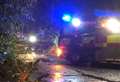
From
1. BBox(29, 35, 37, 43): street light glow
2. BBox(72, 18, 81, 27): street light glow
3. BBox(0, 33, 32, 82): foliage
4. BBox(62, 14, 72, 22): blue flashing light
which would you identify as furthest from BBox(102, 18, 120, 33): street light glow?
BBox(29, 35, 37, 43): street light glow

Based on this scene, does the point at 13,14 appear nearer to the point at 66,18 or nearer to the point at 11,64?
the point at 11,64

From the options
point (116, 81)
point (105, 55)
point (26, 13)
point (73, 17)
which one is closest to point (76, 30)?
point (73, 17)

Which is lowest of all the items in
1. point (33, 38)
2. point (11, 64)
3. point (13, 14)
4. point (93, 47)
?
point (11, 64)

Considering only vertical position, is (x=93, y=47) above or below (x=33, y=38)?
below

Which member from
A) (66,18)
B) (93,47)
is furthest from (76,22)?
(93,47)

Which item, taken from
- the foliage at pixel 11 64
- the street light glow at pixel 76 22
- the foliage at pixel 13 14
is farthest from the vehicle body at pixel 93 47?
the foliage at pixel 13 14

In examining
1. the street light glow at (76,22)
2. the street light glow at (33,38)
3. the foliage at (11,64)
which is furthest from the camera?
the street light glow at (33,38)

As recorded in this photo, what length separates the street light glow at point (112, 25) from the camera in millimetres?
13921

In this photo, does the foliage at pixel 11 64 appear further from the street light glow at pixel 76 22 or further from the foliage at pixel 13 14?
the street light glow at pixel 76 22

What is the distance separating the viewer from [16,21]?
8531 millimetres

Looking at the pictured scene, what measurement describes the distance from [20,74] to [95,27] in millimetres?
7199

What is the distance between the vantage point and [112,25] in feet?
46.4

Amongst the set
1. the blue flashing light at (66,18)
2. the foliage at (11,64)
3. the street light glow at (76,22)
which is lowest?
the foliage at (11,64)

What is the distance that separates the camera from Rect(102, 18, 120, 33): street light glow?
13.9 metres
